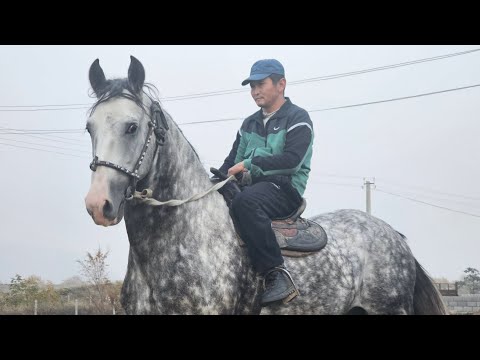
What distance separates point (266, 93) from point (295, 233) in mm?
1162

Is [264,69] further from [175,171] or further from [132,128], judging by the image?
[132,128]

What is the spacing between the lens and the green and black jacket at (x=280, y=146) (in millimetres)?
4488

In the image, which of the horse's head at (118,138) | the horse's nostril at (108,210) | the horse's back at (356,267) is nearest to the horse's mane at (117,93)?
the horse's head at (118,138)

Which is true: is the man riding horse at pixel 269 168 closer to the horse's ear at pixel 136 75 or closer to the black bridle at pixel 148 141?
the black bridle at pixel 148 141

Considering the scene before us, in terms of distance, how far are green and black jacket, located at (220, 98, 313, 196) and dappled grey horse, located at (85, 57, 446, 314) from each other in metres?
0.44

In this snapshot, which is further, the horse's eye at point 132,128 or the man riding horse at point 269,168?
the man riding horse at point 269,168

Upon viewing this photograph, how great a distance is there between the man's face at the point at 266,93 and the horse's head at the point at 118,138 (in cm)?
108

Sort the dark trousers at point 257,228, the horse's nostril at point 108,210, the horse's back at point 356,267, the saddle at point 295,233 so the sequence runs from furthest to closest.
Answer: the horse's back at point 356,267 → the saddle at point 295,233 → the dark trousers at point 257,228 → the horse's nostril at point 108,210

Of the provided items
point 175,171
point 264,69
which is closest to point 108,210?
point 175,171

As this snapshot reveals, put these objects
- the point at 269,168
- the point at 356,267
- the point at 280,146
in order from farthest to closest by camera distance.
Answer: the point at 356,267, the point at 280,146, the point at 269,168

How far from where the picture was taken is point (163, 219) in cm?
402

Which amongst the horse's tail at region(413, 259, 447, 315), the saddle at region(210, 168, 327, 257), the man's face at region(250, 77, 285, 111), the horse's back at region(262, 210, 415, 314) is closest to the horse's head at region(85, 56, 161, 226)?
the saddle at region(210, 168, 327, 257)
